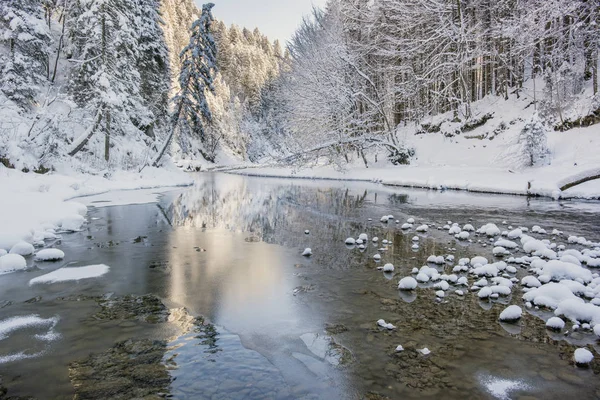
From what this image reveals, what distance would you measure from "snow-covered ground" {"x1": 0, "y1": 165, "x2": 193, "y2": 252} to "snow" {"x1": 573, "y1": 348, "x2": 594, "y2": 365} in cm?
860

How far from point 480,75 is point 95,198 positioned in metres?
28.1

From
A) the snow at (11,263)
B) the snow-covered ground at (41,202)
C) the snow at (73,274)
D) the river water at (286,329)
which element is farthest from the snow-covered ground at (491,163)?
the snow at (11,263)

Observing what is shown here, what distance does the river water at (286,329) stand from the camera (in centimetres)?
288

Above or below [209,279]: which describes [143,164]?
above

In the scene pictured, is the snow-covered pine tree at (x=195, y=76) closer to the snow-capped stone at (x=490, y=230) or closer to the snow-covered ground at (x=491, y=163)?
the snow-covered ground at (x=491, y=163)

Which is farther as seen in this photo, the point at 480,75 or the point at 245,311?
the point at 480,75

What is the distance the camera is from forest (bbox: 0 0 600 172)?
1728 centimetres

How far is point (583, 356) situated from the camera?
10.2 feet

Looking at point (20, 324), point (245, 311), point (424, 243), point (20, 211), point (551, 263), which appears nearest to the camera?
point (20, 324)

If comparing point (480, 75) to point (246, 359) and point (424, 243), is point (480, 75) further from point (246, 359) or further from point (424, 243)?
point (246, 359)

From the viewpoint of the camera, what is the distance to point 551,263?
5.26 meters

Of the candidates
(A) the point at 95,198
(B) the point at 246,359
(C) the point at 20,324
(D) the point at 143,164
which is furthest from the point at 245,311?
(D) the point at 143,164

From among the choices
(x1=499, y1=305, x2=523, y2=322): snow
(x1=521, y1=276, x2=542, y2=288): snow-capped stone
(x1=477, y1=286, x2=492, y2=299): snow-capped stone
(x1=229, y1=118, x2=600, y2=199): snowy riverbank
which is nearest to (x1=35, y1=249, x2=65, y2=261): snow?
(x1=477, y1=286, x2=492, y2=299): snow-capped stone

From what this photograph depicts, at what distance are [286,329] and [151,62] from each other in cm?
3161
